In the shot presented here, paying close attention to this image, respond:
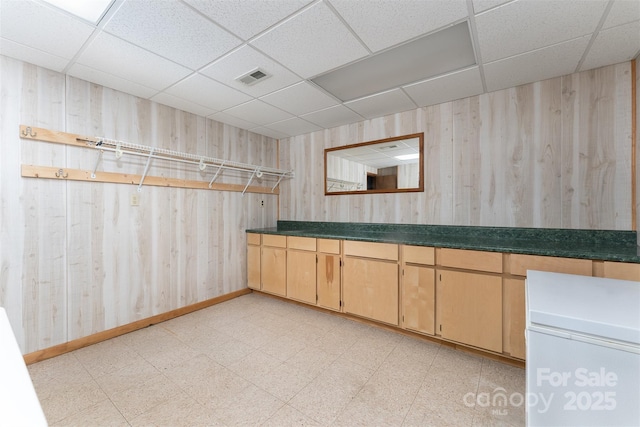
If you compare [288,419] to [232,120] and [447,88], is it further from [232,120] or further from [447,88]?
[232,120]

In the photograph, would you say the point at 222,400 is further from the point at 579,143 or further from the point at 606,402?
the point at 579,143

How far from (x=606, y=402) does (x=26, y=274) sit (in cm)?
355

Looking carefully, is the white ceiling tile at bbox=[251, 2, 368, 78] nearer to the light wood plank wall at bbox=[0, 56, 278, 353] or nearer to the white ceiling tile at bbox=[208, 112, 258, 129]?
the white ceiling tile at bbox=[208, 112, 258, 129]

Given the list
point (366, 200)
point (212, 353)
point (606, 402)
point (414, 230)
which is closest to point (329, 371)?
point (212, 353)

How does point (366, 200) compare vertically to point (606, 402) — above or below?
above

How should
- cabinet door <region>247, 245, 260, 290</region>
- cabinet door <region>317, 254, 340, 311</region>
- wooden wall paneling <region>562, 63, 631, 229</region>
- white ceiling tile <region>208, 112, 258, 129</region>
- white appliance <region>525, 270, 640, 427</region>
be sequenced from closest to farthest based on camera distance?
1. white appliance <region>525, 270, 640, 427</region>
2. wooden wall paneling <region>562, 63, 631, 229</region>
3. cabinet door <region>317, 254, 340, 311</region>
4. white ceiling tile <region>208, 112, 258, 129</region>
5. cabinet door <region>247, 245, 260, 290</region>

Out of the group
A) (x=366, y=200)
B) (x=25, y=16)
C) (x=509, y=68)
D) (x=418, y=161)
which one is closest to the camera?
(x=25, y=16)

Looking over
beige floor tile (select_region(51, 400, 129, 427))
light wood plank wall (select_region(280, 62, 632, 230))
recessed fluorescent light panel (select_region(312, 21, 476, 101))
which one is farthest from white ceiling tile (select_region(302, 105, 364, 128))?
beige floor tile (select_region(51, 400, 129, 427))

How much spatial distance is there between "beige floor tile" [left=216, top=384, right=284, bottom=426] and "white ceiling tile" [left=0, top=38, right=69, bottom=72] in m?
2.88

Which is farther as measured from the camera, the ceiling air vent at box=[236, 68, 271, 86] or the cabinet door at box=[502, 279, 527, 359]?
the ceiling air vent at box=[236, 68, 271, 86]

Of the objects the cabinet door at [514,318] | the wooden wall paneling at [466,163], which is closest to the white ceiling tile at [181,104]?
the wooden wall paneling at [466,163]

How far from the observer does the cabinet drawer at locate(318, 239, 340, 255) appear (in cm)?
285

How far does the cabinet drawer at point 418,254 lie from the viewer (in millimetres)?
2258

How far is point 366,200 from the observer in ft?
11.1
